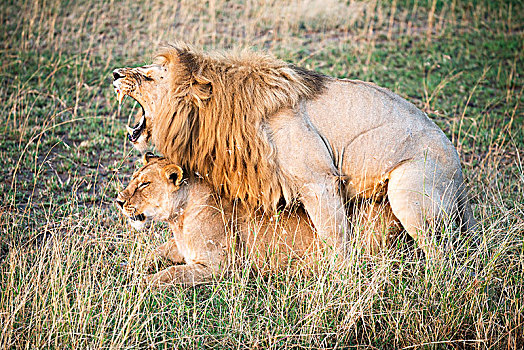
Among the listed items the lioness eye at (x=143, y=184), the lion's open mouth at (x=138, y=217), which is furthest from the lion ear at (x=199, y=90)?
the lion's open mouth at (x=138, y=217)

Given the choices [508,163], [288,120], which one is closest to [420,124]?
[288,120]

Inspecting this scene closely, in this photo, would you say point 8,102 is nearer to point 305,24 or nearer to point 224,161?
point 224,161

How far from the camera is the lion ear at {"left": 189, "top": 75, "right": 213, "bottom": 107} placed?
12.8 ft

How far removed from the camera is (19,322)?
329 centimetres

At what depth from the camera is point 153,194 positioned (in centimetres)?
407

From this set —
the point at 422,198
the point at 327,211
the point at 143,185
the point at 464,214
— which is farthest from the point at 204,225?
the point at 464,214

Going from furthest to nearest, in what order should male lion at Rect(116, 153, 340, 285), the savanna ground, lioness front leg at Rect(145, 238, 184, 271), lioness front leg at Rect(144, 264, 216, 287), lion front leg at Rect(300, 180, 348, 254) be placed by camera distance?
lioness front leg at Rect(145, 238, 184, 271)
male lion at Rect(116, 153, 340, 285)
lioness front leg at Rect(144, 264, 216, 287)
lion front leg at Rect(300, 180, 348, 254)
the savanna ground

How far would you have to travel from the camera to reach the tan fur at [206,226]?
398 centimetres

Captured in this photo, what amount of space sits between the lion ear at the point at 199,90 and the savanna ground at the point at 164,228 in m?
1.00

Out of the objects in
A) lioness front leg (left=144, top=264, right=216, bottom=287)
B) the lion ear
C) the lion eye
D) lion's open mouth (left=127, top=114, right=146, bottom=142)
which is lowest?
lioness front leg (left=144, top=264, right=216, bottom=287)

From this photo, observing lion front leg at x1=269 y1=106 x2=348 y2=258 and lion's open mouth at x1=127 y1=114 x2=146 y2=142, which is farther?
lion's open mouth at x1=127 y1=114 x2=146 y2=142

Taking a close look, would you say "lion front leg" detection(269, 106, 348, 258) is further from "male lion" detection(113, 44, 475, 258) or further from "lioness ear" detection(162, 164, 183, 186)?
"lioness ear" detection(162, 164, 183, 186)

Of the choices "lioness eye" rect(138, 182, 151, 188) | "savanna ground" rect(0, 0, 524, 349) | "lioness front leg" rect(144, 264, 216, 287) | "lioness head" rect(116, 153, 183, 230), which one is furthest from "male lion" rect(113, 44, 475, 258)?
"lioness front leg" rect(144, 264, 216, 287)

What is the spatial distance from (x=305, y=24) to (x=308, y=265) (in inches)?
270
